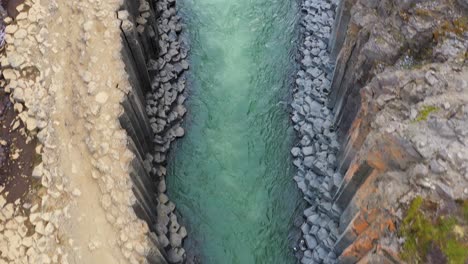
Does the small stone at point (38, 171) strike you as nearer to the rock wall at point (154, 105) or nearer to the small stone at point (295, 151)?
the rock wall at point (154, 105)

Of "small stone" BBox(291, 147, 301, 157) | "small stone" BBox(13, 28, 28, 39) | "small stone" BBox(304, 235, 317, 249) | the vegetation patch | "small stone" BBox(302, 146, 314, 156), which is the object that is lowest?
"small stone" BBox(304, 235, 317, 249)

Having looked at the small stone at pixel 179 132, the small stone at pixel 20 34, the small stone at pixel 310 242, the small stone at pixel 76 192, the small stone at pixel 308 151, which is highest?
the small stone at pixel 20 34

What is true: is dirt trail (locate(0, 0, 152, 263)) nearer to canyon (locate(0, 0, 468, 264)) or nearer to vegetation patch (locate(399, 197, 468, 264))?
canyon (locate(0, 0, 468, 264))

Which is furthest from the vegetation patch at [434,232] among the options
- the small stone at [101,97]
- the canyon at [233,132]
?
the small stone at [101,97]

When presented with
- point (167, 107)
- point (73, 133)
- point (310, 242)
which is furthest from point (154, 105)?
point (310, 242)

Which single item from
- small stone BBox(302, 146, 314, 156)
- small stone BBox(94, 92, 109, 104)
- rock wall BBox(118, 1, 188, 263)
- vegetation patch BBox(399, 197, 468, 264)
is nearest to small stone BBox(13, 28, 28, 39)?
rock wall BBox(118, 1, 188, 263)

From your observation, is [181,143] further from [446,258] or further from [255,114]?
[446,258]
